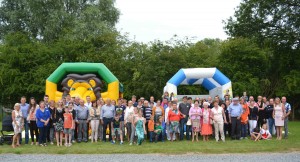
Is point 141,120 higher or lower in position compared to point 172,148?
higher

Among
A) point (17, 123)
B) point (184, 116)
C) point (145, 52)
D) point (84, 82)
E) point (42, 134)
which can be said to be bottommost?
point (42, 134)

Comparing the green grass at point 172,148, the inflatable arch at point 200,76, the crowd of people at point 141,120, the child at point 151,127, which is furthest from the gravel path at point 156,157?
the inflatable arch at point 200,76

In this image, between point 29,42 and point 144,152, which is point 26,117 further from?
point 29,42

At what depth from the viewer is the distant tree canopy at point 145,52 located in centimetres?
2608

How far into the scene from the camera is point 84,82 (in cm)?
1662

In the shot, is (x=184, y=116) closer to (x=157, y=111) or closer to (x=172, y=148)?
(x=157, y=111)

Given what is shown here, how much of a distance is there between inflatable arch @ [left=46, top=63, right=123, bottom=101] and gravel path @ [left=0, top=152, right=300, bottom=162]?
639 centimetres

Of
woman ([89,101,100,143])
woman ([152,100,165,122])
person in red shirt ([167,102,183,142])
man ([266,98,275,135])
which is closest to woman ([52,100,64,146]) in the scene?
woman ([89,101,100,143])

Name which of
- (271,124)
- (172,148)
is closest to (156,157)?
(172,148)

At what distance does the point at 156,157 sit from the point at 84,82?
7.55 metres

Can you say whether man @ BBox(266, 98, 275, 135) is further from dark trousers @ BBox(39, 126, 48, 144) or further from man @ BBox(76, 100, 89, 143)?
dark trousers @ BBox(39, 126, 48, 144)

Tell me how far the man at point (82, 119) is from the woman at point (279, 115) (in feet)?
21.2

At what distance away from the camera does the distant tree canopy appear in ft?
85.6

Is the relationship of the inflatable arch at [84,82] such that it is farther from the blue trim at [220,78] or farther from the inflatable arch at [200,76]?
the blue trim at [220,78]
